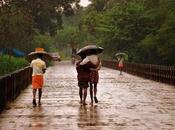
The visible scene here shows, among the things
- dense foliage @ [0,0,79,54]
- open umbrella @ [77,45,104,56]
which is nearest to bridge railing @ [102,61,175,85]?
dense foliage @ [0,0,79,54]

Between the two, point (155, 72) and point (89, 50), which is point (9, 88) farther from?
point (155, 72)

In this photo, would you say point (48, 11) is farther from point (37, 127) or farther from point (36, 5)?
point (37, 127)

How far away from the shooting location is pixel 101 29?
6556 cm

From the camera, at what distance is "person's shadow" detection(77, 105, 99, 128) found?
1295 cm

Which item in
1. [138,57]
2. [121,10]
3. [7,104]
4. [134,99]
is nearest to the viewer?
[7,104]

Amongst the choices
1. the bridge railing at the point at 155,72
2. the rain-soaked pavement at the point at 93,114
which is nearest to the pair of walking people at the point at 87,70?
the rain-soaked pavement at the point at 93,114

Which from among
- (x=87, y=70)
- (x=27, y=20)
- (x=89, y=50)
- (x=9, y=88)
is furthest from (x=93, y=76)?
(x=27, y=20)

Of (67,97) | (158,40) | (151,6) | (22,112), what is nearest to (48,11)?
(151,6)

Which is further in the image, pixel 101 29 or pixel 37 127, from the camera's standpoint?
pixel 101 29

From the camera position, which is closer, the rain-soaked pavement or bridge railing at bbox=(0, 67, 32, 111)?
the rain-soaked pavement

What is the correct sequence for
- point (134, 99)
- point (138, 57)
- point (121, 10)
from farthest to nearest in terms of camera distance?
point (121, 10), point (138, 57), point (134, 99)

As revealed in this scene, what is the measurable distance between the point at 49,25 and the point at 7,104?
58.5 meters

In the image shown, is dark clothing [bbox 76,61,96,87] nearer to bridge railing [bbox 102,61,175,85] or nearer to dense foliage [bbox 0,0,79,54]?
bridge railing [bbox 102,61,175,85]

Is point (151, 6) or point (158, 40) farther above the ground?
point (151, 6)
